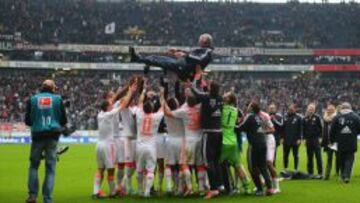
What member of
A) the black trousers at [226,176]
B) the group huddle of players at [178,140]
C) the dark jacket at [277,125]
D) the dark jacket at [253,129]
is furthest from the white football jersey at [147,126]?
the dark jacket at [277,125]

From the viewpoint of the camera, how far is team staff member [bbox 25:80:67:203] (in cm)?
1259

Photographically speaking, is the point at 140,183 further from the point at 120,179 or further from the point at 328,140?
the point at 328,140

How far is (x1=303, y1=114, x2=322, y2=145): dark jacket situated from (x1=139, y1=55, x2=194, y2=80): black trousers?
23.4 feet

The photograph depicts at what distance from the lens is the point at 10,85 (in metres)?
59.4

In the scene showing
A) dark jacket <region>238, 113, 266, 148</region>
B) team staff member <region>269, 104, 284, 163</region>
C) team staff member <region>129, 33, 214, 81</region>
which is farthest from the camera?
team staff member <region>269, 104, 284, 163</region>

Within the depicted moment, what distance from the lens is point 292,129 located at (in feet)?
64.9

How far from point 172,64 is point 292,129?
7778 mm

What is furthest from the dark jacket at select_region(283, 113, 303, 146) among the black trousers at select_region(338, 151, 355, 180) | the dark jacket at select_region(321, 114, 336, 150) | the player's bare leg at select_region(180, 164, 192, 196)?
the player's bare leg at select_region(180, 164, 192, 196)

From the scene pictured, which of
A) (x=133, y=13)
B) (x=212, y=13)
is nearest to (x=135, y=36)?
(x=133, y=13)

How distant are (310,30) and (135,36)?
1953 centimetres

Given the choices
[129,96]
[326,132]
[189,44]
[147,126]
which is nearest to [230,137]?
[147,126]

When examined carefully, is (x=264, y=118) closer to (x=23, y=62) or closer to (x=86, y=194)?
(x=86, y=194)

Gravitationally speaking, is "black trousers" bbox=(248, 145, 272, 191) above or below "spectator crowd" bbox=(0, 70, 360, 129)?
below

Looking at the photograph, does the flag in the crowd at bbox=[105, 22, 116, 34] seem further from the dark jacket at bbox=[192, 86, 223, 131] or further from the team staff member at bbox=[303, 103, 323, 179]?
the dark jacket at bbox=[192, 86, 223, 131]
